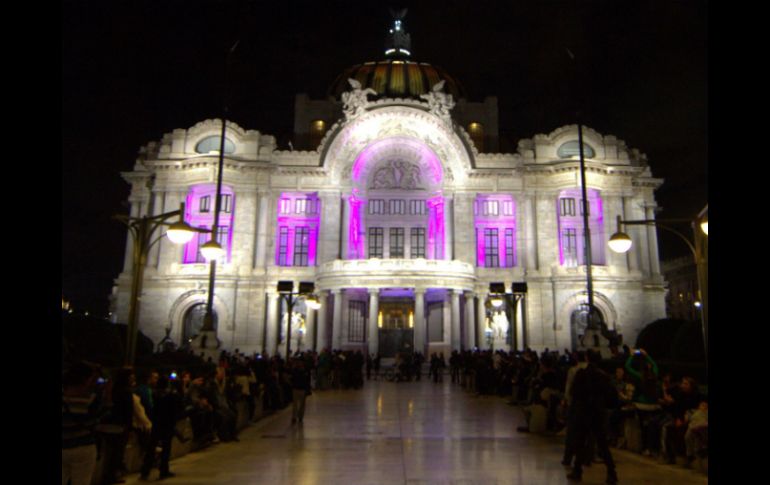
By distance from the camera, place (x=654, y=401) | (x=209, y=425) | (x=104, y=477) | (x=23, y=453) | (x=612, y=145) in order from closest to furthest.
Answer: (x=23, y=453) < (x=104, y=477) < (x=654, y=401) < (x=209, y=425) < (x=612, y=145)

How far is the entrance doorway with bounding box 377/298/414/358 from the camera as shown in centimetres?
4638

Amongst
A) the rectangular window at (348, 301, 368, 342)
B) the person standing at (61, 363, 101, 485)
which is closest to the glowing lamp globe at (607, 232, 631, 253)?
the person standing at (61, 363, 101, 485)

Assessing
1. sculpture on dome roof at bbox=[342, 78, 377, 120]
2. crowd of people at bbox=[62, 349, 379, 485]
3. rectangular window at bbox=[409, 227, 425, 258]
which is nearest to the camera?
crowd of people at bbox=[62, 349, 379, 485]

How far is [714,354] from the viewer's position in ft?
10.1

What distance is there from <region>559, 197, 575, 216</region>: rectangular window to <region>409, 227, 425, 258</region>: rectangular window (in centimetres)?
1242

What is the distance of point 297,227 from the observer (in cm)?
4784

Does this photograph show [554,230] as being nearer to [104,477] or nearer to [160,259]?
[160,259]

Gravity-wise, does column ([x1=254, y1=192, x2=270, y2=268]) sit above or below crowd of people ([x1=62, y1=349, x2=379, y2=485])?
above

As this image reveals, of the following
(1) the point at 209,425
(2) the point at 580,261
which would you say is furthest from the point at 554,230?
(1) the point at 209,425

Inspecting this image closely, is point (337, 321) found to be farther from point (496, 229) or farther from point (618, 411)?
point (618, 411)

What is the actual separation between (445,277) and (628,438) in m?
27.9

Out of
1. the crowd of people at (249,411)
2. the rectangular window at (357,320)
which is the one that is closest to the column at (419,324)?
the rectangular window at (357,320)

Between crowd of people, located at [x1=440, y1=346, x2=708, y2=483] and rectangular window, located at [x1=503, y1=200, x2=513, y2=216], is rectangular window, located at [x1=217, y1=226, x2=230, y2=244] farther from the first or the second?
crowd of people, located at [x1=440, y1=346, x2=708, y2=483]

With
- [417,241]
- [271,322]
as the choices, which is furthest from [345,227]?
[271,322]
